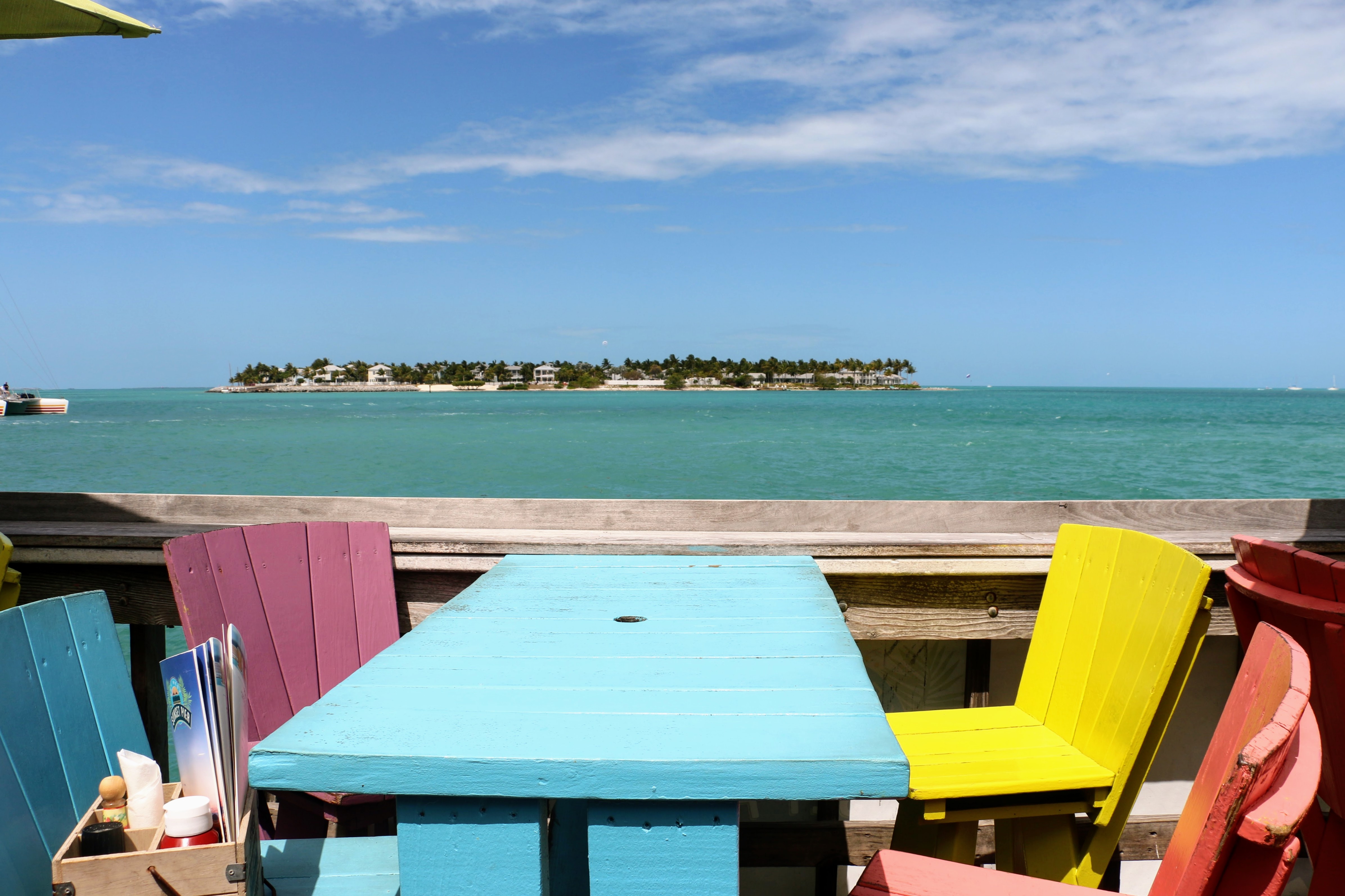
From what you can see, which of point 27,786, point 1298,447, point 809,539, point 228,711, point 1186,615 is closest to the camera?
point 228,711

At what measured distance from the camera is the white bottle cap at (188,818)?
1.13m

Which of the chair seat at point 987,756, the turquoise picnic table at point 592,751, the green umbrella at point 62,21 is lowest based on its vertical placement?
the chair seat at point 987,756

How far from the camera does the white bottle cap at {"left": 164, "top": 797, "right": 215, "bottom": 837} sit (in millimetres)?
1132

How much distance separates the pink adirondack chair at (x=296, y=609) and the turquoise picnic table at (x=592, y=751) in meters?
0.85

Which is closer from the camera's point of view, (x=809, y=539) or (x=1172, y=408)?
(x=809, y=539)

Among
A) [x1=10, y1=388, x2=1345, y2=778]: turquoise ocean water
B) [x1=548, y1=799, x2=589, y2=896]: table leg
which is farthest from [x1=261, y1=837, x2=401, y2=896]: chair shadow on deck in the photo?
[x1=10, y1=388, x2=1345, y2=778]: turquoise ocean water

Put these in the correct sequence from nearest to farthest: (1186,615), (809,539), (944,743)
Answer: (1186,615), (944,743), (809,539)

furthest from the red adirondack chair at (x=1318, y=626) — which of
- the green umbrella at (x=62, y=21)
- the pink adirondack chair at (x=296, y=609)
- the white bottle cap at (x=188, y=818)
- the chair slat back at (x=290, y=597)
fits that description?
the green umbrella at (x=62, y=21)

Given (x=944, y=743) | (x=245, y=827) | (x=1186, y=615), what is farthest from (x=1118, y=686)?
(x=245, y=827)

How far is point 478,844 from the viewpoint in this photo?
102 centimetres

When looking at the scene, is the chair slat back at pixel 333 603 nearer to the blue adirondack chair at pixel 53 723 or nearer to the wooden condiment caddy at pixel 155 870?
the blue adirondack chair at pixel 53 723

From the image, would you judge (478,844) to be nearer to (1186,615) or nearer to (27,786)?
(27,786)

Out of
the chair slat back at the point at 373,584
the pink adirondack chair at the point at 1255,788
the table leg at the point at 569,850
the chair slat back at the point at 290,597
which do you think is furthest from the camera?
the chair slat back at the point at 373,584

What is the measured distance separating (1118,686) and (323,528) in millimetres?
1866
